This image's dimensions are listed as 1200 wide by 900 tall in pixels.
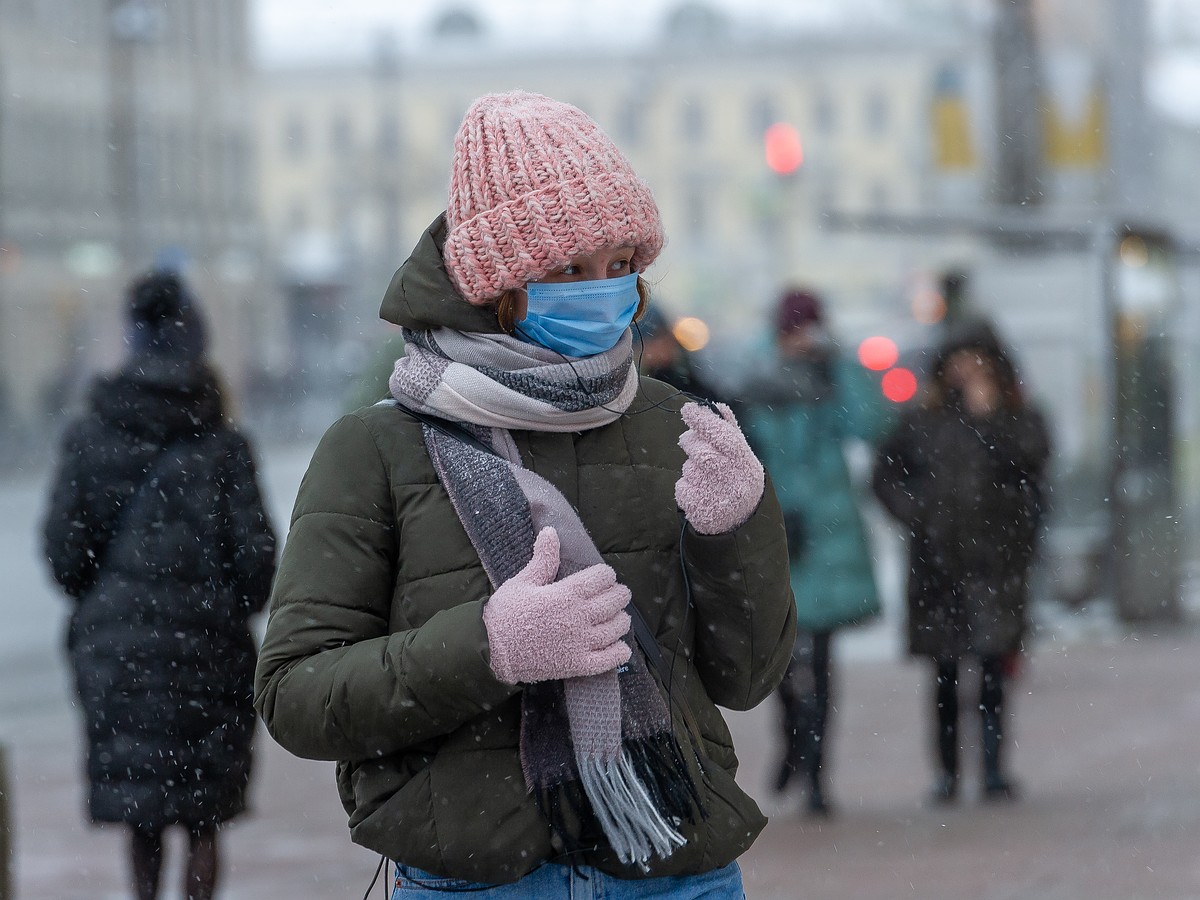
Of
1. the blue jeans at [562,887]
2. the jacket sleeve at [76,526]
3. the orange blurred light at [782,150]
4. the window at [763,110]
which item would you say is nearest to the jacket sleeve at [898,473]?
the jacket sleeve at [76,526]

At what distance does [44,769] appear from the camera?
7.27m

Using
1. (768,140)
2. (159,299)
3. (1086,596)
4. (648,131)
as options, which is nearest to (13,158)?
(648,131)

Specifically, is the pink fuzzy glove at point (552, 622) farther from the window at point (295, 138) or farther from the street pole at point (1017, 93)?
the window at point (295, 138)

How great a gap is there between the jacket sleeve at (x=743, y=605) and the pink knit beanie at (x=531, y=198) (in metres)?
0.38

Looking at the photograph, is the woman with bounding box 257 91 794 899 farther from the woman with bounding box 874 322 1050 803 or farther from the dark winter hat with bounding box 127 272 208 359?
the woman with bounding box 874 322 1050 803

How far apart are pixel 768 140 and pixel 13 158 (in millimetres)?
31755

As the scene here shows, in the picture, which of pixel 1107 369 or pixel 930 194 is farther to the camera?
pixel 930 194

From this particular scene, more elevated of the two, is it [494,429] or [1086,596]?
[494,429]

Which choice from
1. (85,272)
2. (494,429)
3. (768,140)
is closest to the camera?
(494,429)

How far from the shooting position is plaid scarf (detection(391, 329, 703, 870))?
202 cm

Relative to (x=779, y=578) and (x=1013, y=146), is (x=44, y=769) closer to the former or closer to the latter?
(x=779, y=578)

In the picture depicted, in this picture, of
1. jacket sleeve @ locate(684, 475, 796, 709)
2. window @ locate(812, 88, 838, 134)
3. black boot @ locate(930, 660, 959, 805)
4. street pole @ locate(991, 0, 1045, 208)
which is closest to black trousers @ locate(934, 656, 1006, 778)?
black boot @ locate(930, 660, 959, 805)

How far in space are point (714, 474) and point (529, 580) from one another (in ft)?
0.85

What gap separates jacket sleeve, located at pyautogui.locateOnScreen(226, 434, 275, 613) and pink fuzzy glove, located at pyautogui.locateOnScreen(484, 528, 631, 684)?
7.66 feet
